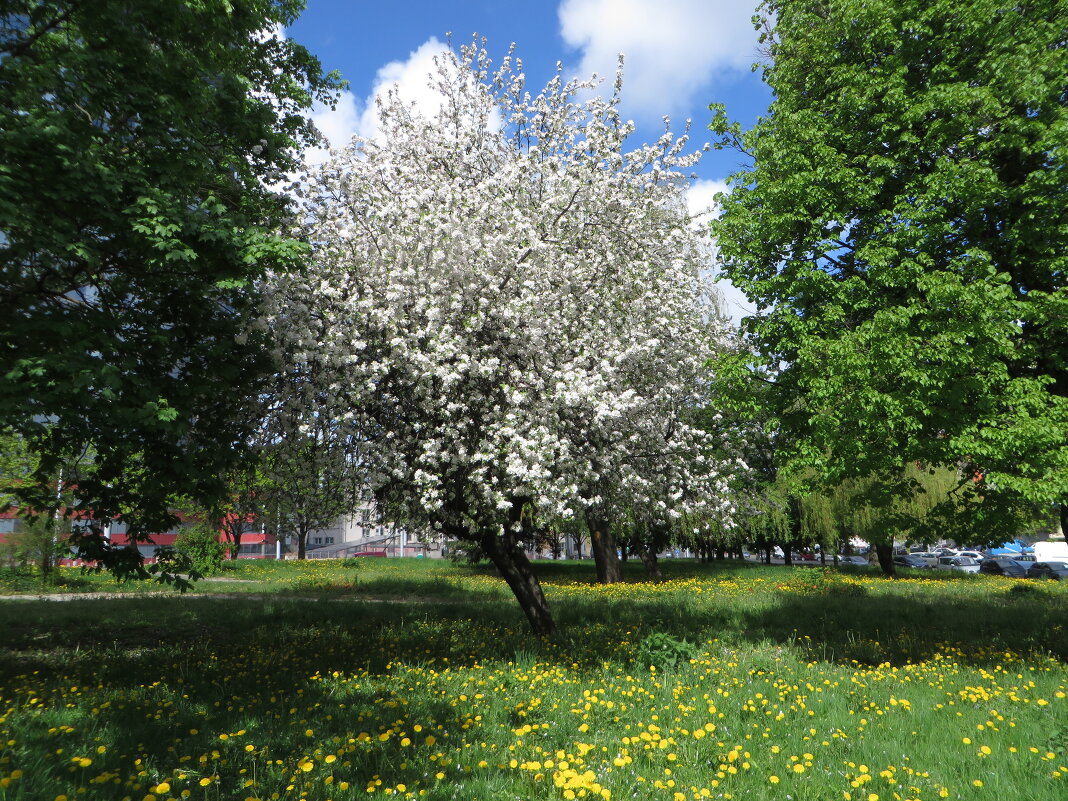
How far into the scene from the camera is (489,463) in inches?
357

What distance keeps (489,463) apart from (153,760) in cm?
502

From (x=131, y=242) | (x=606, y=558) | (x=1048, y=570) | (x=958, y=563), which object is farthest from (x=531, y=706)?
(x=958, y=563)

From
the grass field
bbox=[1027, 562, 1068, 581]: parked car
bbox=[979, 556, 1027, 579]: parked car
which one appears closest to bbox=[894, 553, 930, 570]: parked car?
bbox=[979, 556, 1027, 579]: parked car

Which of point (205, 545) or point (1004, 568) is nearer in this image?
point (205, 545)

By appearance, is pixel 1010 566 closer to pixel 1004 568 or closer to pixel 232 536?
pixel 1004 568

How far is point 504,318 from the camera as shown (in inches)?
360

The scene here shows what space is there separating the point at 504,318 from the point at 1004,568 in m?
43.5

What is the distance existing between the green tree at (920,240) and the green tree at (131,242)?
26.9 ft

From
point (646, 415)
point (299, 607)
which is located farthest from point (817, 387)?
point (299, 607)

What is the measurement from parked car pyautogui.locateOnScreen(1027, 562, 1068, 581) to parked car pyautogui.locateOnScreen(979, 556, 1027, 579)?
730 millimetres

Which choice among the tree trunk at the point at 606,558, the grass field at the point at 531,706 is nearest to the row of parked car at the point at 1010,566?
the tree trunk at the point at 606,558

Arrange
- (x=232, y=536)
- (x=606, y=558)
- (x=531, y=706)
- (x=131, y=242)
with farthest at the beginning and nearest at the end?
(x=606, y=558), (x=232, y=536), (x=531, y=706), (x=131, y=242)

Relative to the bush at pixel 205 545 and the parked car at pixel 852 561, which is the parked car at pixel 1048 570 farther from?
the bush at pixel 205 545

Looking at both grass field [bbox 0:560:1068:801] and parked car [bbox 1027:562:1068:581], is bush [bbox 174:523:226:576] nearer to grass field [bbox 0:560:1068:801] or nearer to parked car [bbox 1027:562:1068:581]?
grass field [bbox 0:560:1068:801]
